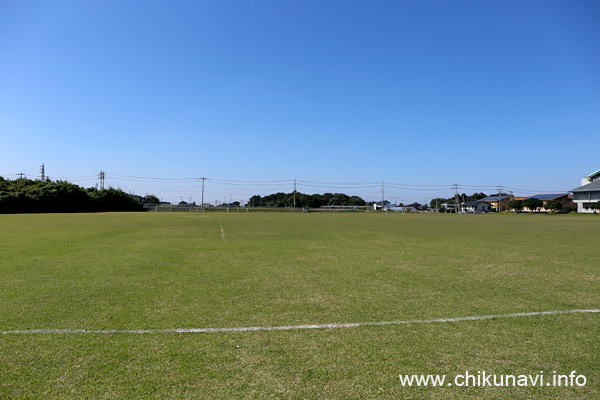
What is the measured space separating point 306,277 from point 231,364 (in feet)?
12.7

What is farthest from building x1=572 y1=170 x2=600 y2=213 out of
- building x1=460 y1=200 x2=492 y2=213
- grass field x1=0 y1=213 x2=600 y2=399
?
grass field x1=0 y1=213 x2=600 y2=399

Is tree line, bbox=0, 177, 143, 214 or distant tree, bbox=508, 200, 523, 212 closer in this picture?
tree line, bbox=0, 177, 143, 214

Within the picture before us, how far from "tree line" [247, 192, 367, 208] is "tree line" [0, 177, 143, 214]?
8075cm

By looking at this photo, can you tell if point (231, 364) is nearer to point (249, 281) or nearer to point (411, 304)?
point (411, 304)

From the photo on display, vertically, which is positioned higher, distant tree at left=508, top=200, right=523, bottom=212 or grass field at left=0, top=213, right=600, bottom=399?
distant tree at left=508, top=200, right=523, bottom=212

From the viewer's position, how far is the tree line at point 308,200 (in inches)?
5674

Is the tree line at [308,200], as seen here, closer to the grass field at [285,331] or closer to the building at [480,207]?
the building at [480,207]

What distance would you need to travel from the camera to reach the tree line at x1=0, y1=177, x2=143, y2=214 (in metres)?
49.1

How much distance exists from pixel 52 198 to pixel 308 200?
325 ft

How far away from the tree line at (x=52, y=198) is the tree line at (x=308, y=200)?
265ft

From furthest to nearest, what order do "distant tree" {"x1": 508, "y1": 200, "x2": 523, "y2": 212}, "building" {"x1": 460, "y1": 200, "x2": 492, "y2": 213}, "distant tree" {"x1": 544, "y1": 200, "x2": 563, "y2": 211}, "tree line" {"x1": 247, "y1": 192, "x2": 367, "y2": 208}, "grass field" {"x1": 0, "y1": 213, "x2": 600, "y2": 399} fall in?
"tree line" {"x1": 247, "y1": 192, "x2": 367, "y2": 208}, "building" {"x1": 460, "y1": 200, "x2": 492, "y2": 213}, "distant tree" {"x1": 508, "y1": 200, "x2": 523, "y2": 212}, "distant tree" {"x1": 544, "y1": 200, "x2": 563, "y2": 211}, "grass field" {"x1": 0, "y1": 213, "x2": 600, "y2": 399}

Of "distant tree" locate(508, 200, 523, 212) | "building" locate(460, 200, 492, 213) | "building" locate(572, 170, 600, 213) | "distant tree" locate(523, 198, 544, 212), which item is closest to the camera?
"building" locate(572, 170, 600, 213)

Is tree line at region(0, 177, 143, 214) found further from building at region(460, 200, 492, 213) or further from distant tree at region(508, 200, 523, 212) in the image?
building at region(460, 200, 492, 213)

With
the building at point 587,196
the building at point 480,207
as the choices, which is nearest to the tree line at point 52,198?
the building at point 587,196
